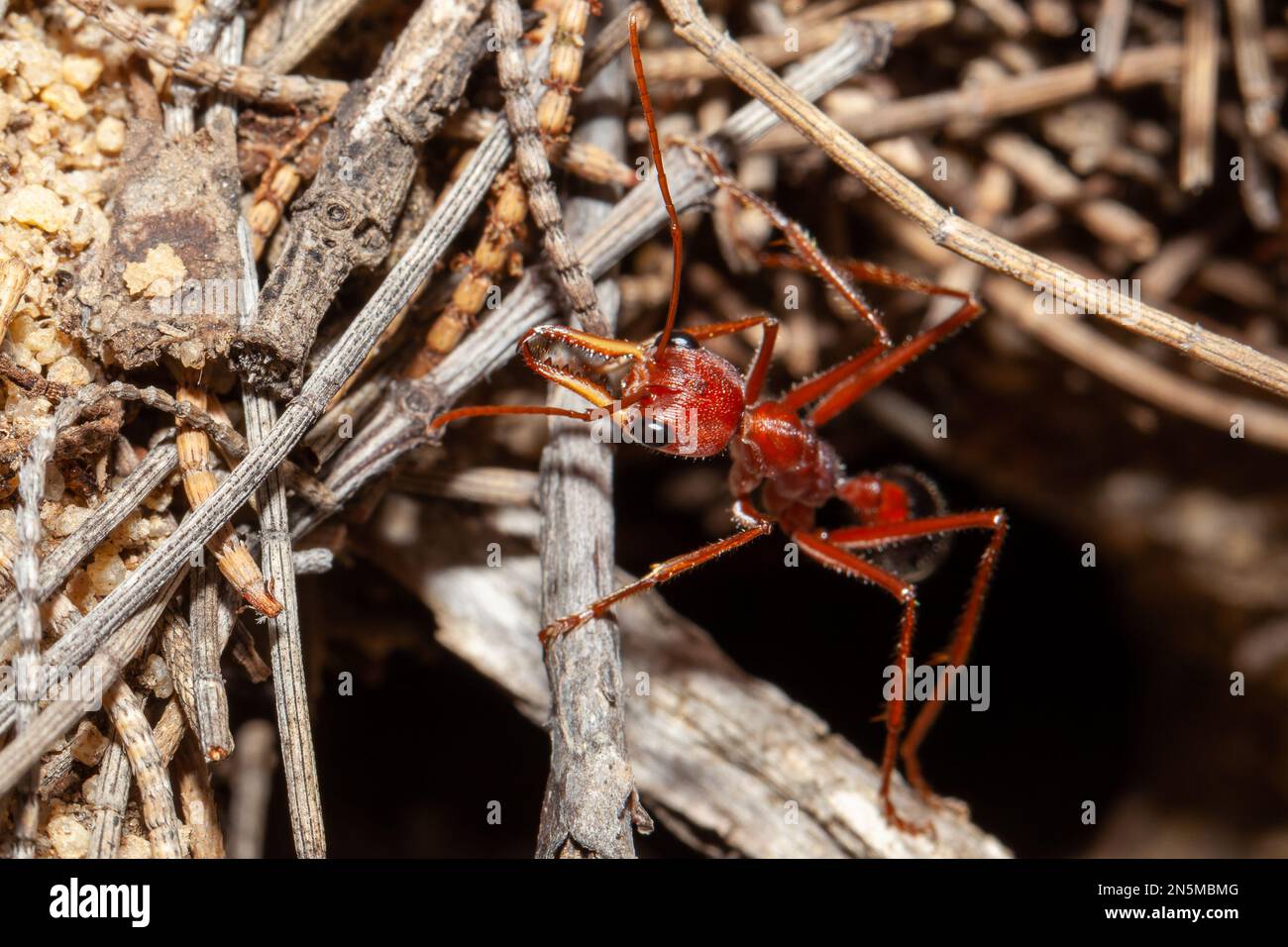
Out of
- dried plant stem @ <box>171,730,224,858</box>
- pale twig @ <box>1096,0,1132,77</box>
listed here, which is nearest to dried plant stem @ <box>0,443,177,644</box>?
dried plant stem @ <box>171,730,224,858</box>

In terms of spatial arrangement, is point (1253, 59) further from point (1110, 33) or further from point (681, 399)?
point (681, 399)

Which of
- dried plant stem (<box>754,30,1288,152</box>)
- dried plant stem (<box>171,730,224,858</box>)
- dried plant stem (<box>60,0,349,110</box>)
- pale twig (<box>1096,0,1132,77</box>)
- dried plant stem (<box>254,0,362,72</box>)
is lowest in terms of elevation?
dried plant stem (<box>171,730,224,858</box>)

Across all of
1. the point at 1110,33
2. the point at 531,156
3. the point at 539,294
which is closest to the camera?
the point at 531,156

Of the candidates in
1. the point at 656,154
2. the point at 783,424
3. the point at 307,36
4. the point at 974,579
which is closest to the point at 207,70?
the point at 307,36

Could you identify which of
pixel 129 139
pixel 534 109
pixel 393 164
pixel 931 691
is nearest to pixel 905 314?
pixel 931 691

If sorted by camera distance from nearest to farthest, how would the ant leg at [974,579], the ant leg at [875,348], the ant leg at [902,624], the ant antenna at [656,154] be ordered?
the ant antenna at [656,154]
the ant leg at [902,624]
the ant leg at [875,348]
the ant leg at [974,579]

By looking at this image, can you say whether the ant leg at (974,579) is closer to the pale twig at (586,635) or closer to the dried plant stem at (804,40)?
the pale twig at (586,635)

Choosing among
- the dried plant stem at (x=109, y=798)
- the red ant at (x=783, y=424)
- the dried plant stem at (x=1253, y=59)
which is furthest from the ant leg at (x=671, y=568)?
the dried plant stem at (x=1253, y=59)

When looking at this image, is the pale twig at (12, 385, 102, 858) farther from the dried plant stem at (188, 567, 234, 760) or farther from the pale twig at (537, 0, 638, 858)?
the pale twig at (537, 0, 638, 858)
